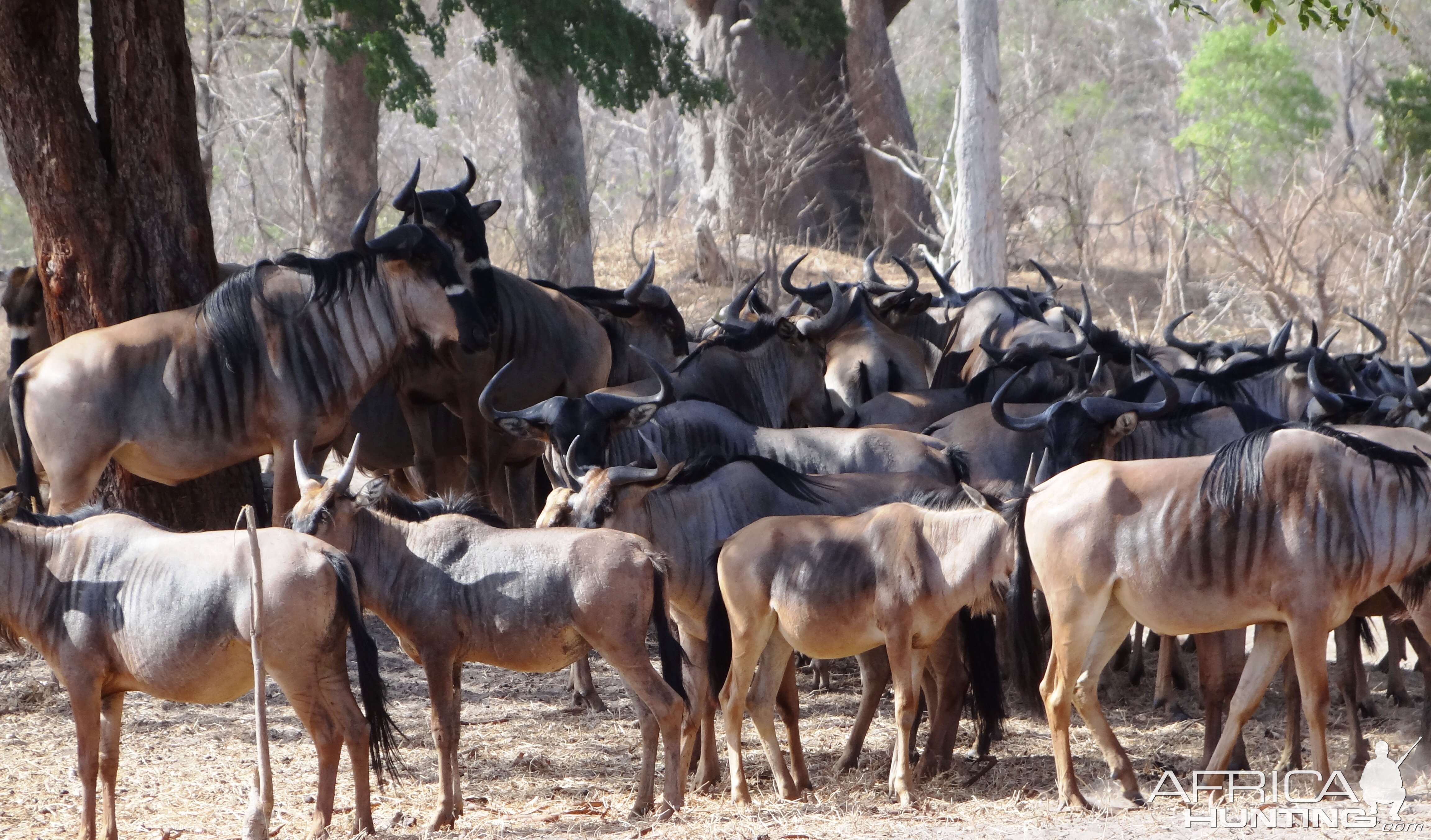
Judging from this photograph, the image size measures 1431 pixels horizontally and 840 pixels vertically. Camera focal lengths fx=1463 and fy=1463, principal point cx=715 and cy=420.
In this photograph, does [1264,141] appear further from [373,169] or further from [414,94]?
[414,94]

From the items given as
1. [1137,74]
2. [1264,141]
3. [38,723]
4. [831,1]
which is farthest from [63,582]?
[1137,74]

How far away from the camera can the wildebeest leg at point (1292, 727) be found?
22.2 ft

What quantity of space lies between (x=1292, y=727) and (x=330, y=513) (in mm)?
4474

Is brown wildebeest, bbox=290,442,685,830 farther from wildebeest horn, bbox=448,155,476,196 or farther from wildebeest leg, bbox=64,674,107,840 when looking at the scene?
wildebeest horn, bbox=448,155,476,196

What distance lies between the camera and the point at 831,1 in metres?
16.7

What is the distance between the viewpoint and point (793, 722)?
6715 mm

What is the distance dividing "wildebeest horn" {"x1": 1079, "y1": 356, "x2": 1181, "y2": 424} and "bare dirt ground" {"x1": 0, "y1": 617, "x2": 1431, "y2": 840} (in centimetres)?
166

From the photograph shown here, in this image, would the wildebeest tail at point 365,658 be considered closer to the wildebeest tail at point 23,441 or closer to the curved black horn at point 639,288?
the wildebeest tail at point 23,441

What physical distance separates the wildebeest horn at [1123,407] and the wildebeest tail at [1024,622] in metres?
1.29

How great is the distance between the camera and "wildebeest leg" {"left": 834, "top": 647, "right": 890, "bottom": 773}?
6879mm

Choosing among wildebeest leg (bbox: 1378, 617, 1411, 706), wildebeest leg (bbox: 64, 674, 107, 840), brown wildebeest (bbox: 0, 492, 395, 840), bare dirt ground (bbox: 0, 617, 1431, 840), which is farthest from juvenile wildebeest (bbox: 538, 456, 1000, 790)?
wildebeest leg (bbox: 1378, 617, 1411, 706)

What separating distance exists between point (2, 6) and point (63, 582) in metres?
4.18

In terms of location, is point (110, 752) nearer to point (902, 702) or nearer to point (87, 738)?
point (87, 738)

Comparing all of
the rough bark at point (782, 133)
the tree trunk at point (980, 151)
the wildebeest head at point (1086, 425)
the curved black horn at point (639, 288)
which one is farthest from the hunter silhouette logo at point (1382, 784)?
the rough bark at point (782, 133)
